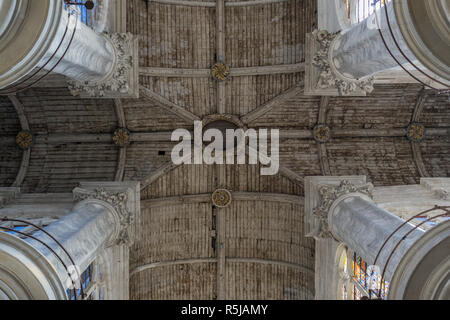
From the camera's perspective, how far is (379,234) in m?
8.81

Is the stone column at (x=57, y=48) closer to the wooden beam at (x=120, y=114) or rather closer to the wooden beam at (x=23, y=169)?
the wooden beam at (x=120, y=114)

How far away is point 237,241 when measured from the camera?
683 inches

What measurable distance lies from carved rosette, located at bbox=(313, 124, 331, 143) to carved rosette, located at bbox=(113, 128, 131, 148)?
782 cm

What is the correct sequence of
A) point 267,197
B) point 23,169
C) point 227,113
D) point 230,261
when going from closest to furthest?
1. point 23,169
2. point 227,113
3. point 267,197
4. point 230,261

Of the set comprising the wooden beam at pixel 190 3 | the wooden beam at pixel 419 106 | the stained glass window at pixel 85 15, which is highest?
the wooden beam at pixel 190 3

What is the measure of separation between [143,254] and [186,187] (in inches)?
132

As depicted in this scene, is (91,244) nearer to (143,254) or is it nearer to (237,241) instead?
(143,254)

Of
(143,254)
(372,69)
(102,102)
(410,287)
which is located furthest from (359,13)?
(143,254)

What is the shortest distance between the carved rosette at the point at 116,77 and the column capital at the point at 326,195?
7.27 metres

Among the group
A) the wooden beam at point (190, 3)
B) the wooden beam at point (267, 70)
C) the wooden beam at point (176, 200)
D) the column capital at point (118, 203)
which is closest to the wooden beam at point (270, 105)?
the wooden beam at point (267, 70)

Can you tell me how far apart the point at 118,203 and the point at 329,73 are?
798cm

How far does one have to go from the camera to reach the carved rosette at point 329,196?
1224 centimetres

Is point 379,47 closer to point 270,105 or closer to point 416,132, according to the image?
point 270,105

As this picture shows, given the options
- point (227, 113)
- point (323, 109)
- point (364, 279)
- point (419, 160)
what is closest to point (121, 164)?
point (227, 113)
